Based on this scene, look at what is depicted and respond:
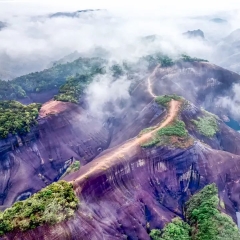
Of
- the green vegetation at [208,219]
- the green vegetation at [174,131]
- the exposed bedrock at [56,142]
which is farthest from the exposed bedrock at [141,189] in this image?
the exposed bedrock at [56,142]

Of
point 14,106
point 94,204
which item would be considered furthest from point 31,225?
point 14,106

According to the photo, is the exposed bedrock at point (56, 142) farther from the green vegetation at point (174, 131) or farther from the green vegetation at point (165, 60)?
the green vegetation at point (165, 60)

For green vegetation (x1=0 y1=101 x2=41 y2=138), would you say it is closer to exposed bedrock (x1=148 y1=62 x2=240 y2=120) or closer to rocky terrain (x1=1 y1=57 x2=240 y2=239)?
rocky terrain (x1=1 y1=57 x2=240 y2=239)

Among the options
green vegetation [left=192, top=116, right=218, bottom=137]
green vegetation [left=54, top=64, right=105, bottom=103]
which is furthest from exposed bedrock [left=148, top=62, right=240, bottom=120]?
green vegetation [left=192, top=116, right=218, bottom=137]

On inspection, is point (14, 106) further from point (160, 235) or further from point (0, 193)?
point (160, 235)

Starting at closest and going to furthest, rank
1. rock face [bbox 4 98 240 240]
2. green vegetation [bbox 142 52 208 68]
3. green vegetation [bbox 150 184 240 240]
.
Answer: rock face [bbox 4 98 240 240] < green vegetation [bbox 150 184 240 240] < green vegetation [bbox 142 52 208 68]

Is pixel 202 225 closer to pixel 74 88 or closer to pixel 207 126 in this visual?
pixel 207 126

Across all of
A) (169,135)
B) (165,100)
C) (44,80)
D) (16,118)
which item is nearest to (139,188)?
(169,135)
